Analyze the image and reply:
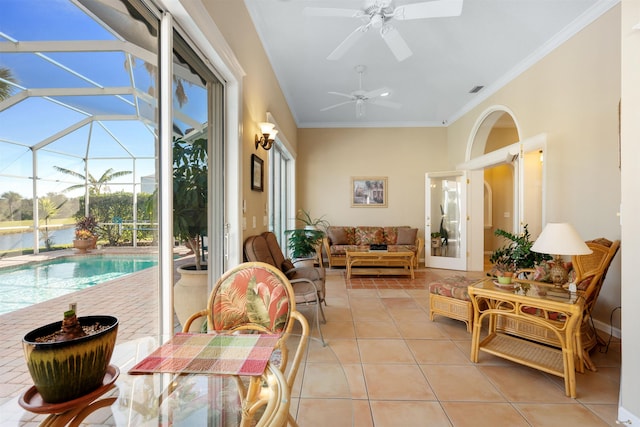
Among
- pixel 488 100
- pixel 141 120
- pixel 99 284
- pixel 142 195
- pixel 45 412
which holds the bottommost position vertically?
pixel 45 412

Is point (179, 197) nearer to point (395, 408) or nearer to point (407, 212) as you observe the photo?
point (395, 408)

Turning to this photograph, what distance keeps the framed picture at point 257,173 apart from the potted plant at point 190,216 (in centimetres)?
76

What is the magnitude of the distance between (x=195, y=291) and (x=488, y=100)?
5.53 metres

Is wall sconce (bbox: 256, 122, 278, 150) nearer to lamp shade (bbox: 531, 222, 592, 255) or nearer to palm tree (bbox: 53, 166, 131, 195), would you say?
palm tree (bbox: 53, 166, 131, 195)

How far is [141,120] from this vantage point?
1468 mm

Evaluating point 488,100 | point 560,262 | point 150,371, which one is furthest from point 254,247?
point 488,100

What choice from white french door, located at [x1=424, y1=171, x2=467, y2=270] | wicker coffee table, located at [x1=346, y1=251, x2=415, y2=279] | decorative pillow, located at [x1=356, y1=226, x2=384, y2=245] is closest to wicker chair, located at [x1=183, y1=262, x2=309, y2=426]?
wicker coffee table, located at [x1=346, y1=251, x2=415, y2=279]

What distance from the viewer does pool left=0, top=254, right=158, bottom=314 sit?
2.93 ft

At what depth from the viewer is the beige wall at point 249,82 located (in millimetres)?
2340

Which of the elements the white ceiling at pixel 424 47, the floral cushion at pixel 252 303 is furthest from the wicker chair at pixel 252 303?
the white ceiling at pixel 424 47

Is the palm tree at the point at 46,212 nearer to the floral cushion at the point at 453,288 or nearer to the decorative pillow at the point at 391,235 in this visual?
the floral cushion at the point at 453,288

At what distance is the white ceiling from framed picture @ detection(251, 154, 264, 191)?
144 centimetres

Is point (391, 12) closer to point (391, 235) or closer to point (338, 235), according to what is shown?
point (338, 235)

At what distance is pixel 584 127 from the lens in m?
3.26
